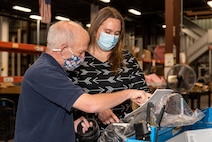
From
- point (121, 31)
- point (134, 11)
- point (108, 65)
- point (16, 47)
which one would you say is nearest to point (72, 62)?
point (108, 65)

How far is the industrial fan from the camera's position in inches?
178

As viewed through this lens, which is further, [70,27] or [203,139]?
[70,27]

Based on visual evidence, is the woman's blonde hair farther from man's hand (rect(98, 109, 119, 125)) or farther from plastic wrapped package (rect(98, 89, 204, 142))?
plastic wrapped package (rect(98, 89, 204, 142))

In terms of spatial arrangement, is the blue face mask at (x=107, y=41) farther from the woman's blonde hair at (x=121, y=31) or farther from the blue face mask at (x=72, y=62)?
the blue face mask at (x=72, y=62)

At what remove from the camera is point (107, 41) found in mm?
1811

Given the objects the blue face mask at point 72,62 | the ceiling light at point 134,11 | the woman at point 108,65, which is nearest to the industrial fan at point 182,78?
the woman at point 108,65

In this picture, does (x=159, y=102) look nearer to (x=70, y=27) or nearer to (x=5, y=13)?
(x=70, y=27)

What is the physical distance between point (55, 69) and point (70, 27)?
7.8 inches

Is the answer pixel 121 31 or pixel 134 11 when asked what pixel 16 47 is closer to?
pixel 121 31

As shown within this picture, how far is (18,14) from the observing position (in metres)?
14.1

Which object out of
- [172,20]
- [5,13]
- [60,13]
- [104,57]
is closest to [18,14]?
[5,13]

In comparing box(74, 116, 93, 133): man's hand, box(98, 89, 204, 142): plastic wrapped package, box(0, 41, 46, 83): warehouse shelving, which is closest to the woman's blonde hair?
box(74, 116, 93, 133): man's hand

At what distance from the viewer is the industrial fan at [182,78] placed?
4.52 meters

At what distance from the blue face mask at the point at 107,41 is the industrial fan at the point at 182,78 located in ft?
9.34
